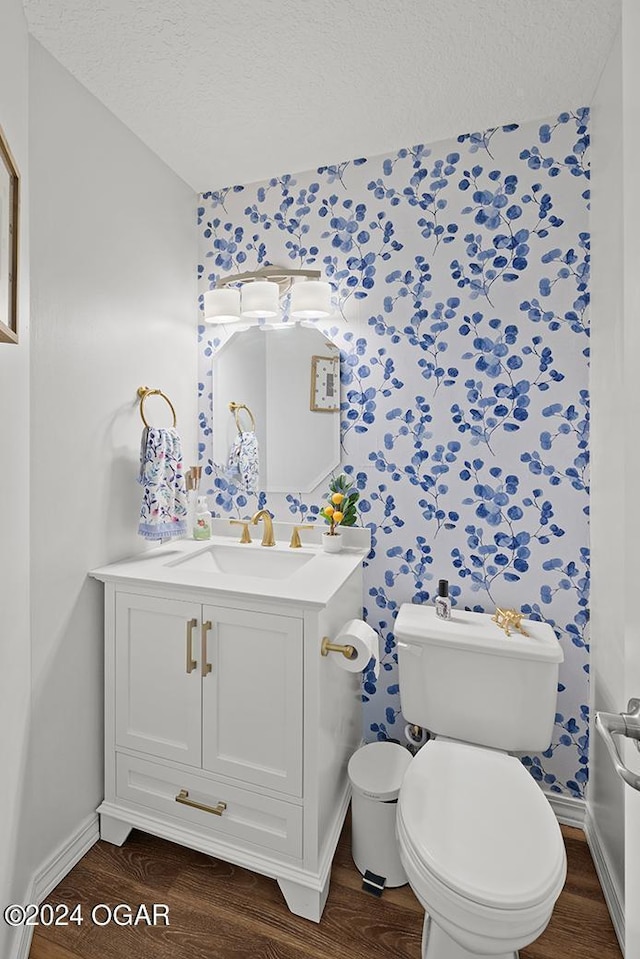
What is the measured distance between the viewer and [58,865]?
1550 mm

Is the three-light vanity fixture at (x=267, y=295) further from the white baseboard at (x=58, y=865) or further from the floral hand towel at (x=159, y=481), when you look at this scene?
the white baseboard at (x=58, y=865)

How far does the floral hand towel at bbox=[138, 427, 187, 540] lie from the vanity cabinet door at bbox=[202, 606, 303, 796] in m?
0.49

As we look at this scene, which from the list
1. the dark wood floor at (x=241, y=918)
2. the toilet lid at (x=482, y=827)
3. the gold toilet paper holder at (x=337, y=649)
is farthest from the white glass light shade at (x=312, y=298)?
the dark wood floor at (x=241, y=918)

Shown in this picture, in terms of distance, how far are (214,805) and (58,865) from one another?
51 centimetres

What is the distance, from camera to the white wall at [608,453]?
142 cm

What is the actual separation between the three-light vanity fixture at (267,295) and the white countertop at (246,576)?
906 mm

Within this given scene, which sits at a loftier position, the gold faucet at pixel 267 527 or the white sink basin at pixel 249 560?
the gold faucet at pixel 267 527

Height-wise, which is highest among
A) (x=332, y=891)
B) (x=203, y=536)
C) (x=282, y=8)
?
(x=282, y=8)

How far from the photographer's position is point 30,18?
1.38 metres

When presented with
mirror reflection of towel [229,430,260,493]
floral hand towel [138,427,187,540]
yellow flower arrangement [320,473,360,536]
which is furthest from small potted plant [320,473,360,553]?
floral hand towel [138,427,187,540]

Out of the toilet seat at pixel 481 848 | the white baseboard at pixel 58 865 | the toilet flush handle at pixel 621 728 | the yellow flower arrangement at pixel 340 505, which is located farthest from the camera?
the yellow flower arrangement at pixel 340 505

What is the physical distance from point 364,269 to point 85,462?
51.1 inches

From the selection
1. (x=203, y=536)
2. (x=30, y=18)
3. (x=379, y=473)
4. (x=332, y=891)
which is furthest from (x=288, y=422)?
(x=332, y=891)

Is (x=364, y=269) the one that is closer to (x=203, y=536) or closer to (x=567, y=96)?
Result: (x=567, y=96)
